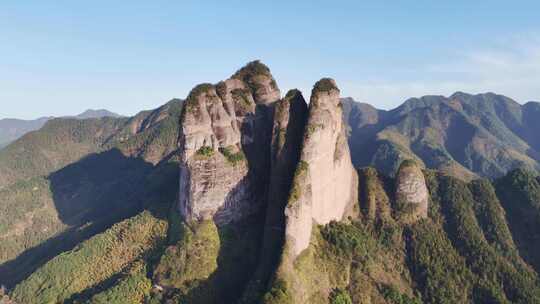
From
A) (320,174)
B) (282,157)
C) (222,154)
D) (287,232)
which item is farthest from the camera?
(222,154)

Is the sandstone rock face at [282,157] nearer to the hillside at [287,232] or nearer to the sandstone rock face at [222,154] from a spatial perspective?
the hillside at [287,232]

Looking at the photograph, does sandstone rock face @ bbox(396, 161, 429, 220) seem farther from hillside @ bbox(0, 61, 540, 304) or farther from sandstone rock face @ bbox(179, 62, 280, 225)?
sandstone rock face @ bbox(179, 62, 280, 225)

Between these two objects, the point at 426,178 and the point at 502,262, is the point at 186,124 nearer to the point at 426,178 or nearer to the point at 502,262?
the point at 426,178

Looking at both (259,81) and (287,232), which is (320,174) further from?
(259,81)

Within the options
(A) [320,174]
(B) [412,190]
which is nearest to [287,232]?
(A) [320,174]

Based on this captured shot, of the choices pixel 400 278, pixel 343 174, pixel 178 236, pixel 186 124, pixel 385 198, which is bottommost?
pixel 400 278

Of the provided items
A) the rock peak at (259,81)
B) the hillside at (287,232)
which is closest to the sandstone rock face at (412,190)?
the hillside at (287,232)

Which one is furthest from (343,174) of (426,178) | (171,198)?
(171,198)
